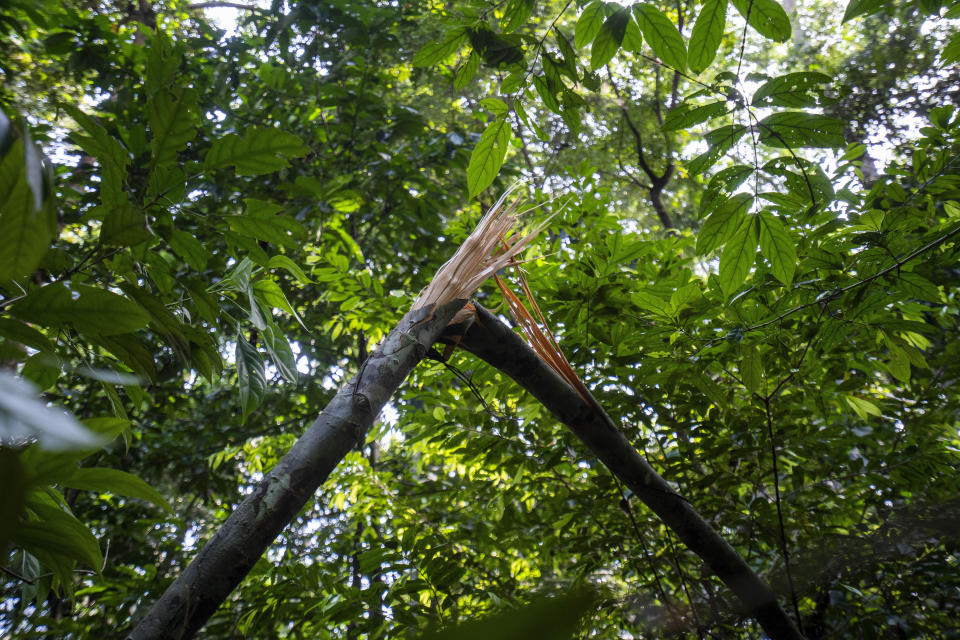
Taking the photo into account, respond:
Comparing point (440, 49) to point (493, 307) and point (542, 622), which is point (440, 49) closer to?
point (493, 307)

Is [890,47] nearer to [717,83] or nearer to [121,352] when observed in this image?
[717,83]

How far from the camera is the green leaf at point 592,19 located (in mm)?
797

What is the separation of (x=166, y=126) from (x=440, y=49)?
46 cm

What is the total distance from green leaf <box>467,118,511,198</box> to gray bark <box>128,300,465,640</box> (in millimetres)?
237

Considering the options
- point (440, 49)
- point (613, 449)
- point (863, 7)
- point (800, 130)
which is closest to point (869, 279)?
point (800, 130)

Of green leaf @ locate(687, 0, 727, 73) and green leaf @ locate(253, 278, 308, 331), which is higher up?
green leaf @ locate(687, 0, 727, 73)

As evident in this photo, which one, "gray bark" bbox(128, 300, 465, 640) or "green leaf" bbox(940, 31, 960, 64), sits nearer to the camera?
"gray bark" bbox(128, 300, 465, 640)

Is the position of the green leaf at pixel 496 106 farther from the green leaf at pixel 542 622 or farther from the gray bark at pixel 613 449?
the green leaf at pixel 542 622

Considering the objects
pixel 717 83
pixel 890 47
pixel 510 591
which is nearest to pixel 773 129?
pixel 717 83

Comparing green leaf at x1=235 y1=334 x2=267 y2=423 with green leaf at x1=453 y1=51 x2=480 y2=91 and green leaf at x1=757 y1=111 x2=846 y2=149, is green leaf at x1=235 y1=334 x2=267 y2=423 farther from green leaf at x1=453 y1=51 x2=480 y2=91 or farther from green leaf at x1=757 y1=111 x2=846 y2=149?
green leaf at x1=757 y1=111 x2=846 y2=149

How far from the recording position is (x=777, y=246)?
2.78 ft

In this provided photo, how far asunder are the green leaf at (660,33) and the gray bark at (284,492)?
1.67 feet

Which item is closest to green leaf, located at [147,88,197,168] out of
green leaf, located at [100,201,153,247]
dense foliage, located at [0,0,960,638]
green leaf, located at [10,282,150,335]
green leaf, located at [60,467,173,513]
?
dense foliage, located at [0,0,960,638]

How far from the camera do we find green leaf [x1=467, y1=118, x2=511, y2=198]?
0.92m
